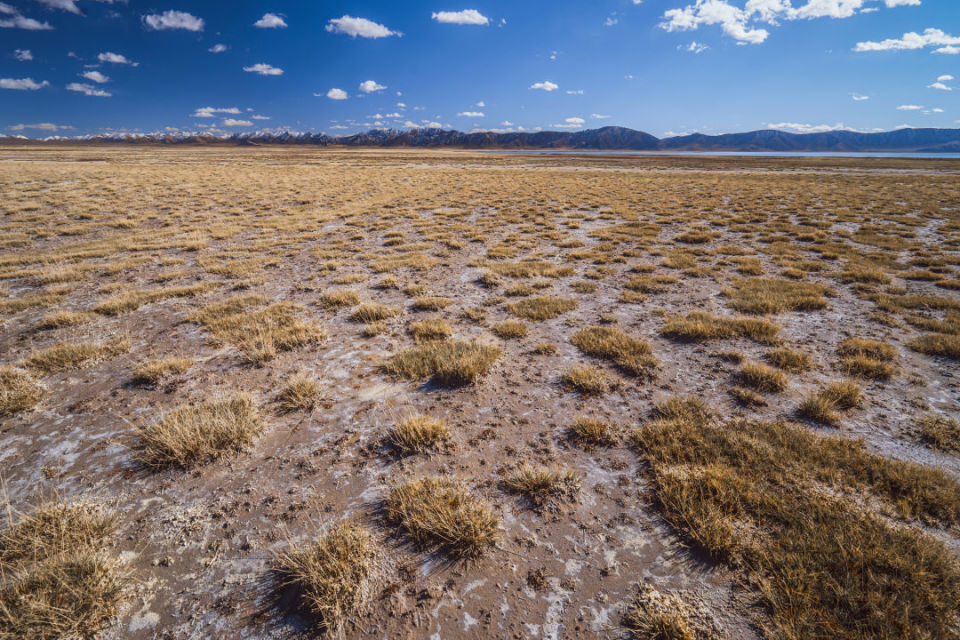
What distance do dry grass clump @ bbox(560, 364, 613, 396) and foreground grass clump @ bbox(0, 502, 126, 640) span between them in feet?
16.5

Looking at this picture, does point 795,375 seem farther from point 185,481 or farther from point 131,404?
point 131,404

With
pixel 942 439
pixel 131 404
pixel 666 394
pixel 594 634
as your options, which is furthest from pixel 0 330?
pixel 942 439

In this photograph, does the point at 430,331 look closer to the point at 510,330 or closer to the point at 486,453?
the point at 510,330

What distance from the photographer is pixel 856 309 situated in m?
8.12

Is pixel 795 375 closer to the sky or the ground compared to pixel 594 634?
closer to the sky

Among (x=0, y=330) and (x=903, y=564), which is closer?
(x=903, y=564)

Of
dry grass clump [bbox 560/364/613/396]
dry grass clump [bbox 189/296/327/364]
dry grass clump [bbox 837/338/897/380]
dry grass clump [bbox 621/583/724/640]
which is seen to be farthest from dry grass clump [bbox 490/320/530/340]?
dry grass clump [bbox 837/338/897/380]

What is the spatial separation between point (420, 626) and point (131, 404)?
5043 millimetres

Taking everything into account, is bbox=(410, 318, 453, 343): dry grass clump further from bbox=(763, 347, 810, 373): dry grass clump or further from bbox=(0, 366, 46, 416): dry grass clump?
bbox=(763, 347, 810, 373): dry grass clump

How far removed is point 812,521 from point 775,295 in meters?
7.36

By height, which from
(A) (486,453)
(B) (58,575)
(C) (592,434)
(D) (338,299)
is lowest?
(A) (486,453)

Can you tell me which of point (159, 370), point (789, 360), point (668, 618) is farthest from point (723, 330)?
point (159, 370)

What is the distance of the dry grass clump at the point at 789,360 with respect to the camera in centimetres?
568

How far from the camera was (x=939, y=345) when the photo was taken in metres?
6.18
